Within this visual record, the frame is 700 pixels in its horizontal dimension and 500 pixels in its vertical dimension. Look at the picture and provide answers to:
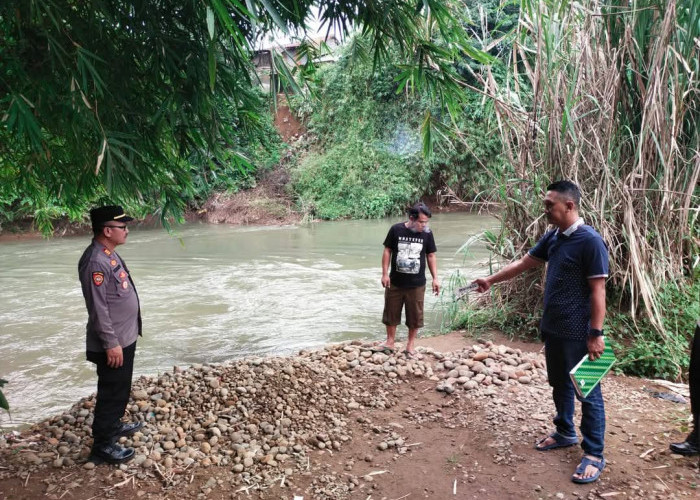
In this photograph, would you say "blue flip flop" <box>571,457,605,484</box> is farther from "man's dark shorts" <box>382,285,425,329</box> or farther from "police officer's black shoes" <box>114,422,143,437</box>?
"police officer's black shoes" <box>114,422,143,437</box>

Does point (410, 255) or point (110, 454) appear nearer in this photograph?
point (110, 454)

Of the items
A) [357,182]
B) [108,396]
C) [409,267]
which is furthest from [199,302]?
[357,182]

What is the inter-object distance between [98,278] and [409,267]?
2.41 meters

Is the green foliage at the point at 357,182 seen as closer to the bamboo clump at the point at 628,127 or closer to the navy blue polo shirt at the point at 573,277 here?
the bamboo clump at the point at 628,127

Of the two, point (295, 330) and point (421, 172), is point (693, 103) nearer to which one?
point (295, 330)

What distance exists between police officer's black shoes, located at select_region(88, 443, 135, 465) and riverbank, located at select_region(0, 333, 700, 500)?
0.05 metres

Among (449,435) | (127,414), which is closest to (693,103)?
(449,435)

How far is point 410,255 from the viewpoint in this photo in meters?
4.40

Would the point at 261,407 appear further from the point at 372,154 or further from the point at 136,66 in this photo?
the point at 372,154

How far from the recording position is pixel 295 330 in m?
6.52

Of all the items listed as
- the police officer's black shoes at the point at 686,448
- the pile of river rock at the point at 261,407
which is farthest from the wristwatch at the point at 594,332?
the pile of river rock at the point at 261,407

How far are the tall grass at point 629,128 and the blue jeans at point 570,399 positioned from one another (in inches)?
65.5

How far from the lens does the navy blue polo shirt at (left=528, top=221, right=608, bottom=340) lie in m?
2.53

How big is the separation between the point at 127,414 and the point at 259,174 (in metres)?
17.7
